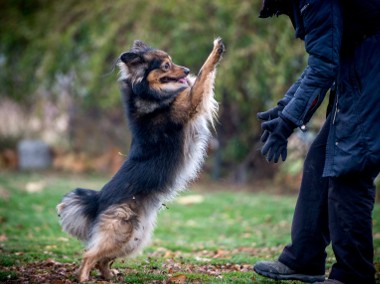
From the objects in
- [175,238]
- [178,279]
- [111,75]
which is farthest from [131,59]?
[111,75]

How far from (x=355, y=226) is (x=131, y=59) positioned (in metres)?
2.48

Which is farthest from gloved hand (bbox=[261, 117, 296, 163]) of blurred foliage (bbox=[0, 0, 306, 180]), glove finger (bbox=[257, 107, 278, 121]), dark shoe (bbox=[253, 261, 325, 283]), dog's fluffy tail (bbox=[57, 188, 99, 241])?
blurred foliage (bbox=[0, 0, 306, 180])

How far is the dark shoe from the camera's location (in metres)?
4.16

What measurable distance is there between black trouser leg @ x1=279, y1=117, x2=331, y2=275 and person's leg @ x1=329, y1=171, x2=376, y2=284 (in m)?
0.39

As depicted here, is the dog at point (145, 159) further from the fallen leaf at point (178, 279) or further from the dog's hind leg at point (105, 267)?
the fallen leaf at point (178, 279)

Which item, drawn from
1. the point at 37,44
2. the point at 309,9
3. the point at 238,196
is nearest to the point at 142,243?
the point at 309,9

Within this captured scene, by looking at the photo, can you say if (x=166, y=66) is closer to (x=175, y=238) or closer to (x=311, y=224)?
(x=311, y=224)

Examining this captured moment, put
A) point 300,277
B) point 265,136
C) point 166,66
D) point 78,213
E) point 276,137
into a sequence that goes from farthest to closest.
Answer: point 166,66 → point 78,213 → point 300,277 → point 265,136 → point 276,137

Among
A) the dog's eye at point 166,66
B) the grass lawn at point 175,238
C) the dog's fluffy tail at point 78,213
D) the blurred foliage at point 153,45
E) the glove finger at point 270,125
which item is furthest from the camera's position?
the blurred foliage at point 153,45

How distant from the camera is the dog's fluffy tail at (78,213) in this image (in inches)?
180

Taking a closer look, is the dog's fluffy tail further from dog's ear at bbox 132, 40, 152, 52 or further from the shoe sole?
the shoe sole

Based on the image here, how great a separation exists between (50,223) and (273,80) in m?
5.81

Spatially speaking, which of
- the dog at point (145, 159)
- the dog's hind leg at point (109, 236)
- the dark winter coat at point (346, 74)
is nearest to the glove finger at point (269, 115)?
the dark winter coat at point (346, 74)

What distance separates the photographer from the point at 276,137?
3.77 m
